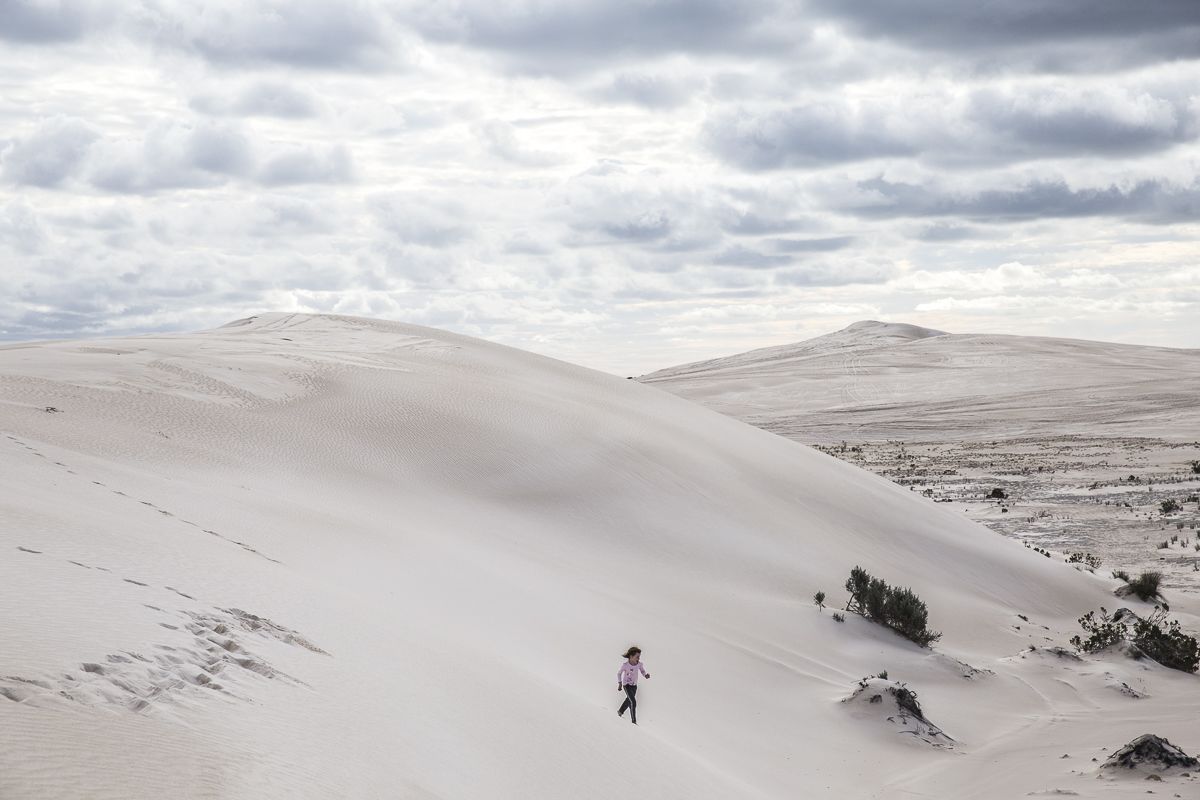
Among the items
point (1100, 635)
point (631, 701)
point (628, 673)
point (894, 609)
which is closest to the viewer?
point (628, 673)

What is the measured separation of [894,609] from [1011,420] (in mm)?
54029

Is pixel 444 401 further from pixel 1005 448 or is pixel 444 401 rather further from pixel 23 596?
pixel 1005 448

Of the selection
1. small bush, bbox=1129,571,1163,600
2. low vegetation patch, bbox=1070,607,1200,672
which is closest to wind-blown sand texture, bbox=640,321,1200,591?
small bush, bbox=1129,571,1163,600

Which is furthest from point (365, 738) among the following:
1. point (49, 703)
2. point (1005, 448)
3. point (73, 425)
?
point (1005, 448)

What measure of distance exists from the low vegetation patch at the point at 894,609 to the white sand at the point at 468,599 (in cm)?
32

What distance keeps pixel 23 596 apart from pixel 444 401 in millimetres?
15100

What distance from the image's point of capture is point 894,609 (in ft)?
54.1

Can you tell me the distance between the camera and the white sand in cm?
632

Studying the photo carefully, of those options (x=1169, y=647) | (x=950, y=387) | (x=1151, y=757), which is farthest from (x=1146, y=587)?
(x=950, y=387)

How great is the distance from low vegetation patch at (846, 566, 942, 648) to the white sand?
323mm

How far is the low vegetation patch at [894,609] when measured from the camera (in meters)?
16.4

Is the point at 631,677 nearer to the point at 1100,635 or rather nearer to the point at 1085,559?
the point at 1100,635

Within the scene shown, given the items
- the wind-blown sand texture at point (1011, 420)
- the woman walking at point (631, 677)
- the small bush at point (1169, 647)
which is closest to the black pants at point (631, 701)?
the woman walking at point (631, 677)

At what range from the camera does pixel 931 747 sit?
1259cm
